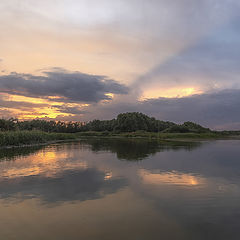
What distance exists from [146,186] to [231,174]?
26.9 ft

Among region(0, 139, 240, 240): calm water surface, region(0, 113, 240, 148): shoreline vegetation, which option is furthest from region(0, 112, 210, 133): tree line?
region(0, 139, 240, 240): calm water surface

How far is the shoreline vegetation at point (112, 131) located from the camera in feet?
167

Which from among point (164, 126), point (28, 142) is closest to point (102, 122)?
point (164, 126)

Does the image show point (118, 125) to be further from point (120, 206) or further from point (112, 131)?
point (120, 206)

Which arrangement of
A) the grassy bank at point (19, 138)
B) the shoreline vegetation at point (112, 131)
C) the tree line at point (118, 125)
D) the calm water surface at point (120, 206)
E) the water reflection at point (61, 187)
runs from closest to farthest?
the calm water surface at point (120, 206)
the water reflection at point (61, 187)
the grassy bank at point (19, 138)
the shoreline vegetation at point (112, 131)
the tree line at point (118, 125)

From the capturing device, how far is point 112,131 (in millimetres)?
153375

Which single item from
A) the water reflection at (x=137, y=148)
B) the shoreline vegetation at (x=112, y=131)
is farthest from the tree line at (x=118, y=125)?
the water reflection at (x=137, y=148)

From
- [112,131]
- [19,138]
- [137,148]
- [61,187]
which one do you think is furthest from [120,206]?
[112,131]

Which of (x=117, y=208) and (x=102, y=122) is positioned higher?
(x=102, y=122)

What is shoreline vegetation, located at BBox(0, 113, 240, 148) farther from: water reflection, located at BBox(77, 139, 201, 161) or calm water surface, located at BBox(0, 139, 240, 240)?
calm water surface, located at BBox(0, 139, 240, 240)

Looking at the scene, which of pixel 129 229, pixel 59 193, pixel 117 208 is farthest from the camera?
pixel 59 193

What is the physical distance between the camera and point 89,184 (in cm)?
1570

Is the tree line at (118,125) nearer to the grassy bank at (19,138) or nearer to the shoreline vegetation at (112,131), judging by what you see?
the shoreline vegetation at (112,131)

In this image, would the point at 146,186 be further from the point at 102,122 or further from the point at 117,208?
the point at 102,122
